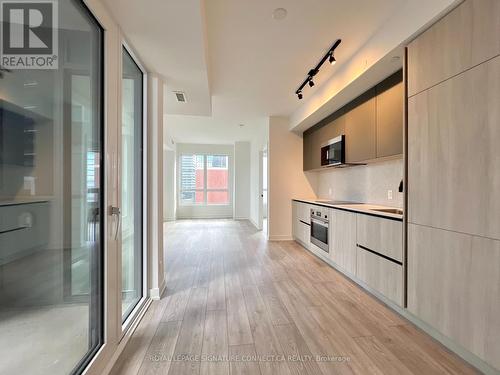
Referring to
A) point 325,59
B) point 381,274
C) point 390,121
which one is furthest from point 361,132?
point 381,274

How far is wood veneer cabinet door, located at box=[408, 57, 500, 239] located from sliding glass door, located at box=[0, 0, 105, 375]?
2.34m

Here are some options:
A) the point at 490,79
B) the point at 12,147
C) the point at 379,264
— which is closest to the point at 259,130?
the point at 379,264

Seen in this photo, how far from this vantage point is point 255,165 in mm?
7379

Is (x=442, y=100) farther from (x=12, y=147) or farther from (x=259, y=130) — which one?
(x=259, y=130)

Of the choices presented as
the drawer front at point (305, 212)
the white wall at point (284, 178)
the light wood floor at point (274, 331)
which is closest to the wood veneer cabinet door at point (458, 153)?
the light wood floor at point (274, 331)

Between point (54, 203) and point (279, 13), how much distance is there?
2208mm

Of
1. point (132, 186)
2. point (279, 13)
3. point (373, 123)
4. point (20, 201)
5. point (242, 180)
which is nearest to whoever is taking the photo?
point (20, 201)

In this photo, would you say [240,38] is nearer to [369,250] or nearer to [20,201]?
[20,201]

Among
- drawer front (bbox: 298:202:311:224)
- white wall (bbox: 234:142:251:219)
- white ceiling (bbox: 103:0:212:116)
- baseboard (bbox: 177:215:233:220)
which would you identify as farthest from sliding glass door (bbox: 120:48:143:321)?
baseboard (bbox: 177:215:233:220)

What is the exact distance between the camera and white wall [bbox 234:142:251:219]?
848 centimetres

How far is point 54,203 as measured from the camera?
48.1 inches

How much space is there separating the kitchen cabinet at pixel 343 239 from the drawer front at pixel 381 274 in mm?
144

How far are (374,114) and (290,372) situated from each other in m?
2.72

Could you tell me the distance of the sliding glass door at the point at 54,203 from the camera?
99 centimetres
